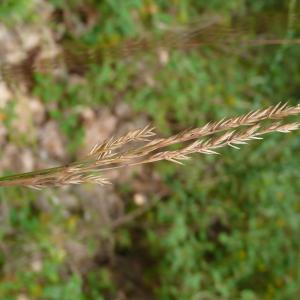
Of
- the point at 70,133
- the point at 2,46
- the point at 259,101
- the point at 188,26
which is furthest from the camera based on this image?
the point at 259,101

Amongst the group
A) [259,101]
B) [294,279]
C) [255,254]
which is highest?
[259,101]

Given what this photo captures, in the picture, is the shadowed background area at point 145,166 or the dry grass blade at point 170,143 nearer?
the dry grass blade at point 170,143

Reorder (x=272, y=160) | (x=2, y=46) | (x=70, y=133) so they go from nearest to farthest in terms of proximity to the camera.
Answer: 1. (x=2, y=46)
2. (x=70, y=133)
3. (x=272, y=160)

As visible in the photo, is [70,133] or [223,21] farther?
[223,21]

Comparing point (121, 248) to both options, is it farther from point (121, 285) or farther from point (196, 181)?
point (196, 181)

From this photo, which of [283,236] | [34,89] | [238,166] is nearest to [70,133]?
[34,89]

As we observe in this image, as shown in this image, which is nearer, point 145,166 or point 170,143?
point 170,143

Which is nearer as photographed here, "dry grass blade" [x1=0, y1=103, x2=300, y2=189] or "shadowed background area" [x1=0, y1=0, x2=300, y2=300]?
"dry grass blade" [x1=0, y1=103, x2=300, y2=189]

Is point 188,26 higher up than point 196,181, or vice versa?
point 188,26
